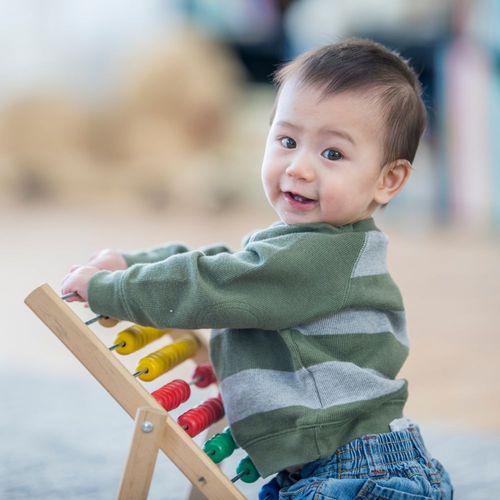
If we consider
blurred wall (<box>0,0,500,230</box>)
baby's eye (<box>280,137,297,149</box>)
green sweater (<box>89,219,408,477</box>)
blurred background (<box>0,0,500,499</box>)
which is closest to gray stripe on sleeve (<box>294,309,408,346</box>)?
green sweater (<box>89,219,408,477</box>)

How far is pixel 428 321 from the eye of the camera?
99.3 inches

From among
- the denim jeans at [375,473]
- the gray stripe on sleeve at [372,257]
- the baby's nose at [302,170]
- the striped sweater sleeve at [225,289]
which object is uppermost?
the baby's nose at [302,170]

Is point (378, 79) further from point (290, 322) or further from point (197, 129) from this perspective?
point (197, 129)

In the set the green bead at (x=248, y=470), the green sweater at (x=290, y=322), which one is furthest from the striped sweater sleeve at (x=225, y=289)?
the green bead at (x=248, y=470)

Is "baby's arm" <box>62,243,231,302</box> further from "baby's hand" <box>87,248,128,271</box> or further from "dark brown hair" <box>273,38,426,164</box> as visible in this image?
"dark brown hair" <box>273,38,426,164</box>

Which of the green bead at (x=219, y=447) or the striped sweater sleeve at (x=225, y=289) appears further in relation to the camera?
the green bead at (x=219, y=447)

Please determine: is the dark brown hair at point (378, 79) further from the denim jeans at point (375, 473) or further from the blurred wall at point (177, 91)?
the blurred wall at point (177, 91)

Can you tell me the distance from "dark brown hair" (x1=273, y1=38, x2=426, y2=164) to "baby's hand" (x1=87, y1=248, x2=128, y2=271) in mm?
315

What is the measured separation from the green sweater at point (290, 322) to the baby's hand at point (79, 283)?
0.01 metres

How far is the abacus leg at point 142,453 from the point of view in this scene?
103cm

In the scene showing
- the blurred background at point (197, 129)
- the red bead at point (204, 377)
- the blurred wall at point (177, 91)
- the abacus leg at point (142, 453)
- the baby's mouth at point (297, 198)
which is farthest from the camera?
the blurred wall at point (177, 91)

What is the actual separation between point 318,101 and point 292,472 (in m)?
0.46

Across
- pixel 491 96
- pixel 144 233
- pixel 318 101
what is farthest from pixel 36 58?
pixel 318 101

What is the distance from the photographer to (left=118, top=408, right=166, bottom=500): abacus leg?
Answer: 40.5 inches
